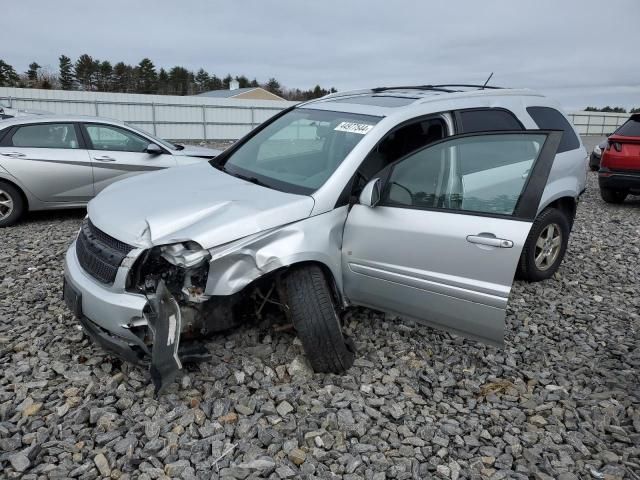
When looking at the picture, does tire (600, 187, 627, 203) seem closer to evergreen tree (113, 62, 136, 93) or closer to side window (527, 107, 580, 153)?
side window (527, 107, 580, 153)

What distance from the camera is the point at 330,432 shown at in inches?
105

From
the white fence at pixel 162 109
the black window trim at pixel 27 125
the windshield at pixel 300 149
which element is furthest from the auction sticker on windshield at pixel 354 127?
the white fence at pixel 162 109

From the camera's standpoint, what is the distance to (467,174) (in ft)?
10.4

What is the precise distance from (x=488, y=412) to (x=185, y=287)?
74.9 inches

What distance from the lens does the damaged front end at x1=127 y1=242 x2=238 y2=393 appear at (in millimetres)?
2670

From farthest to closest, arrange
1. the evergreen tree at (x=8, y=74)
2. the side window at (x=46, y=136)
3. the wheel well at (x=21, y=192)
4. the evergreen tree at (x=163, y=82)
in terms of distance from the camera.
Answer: the evergreen tree at (x=163, y=82) < the evergreen tree at (x=8, y=74) < the side window at (x=46, y=136) < the wheel well at (x=21, y=192)

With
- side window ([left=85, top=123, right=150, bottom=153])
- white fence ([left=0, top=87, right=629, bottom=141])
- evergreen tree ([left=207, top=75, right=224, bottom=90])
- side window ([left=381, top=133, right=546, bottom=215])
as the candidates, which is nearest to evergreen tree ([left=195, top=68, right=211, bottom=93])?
evergreen tree ([left=207, top=75, right=224, bottom=90])

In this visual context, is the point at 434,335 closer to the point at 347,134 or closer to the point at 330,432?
the point at 330,432

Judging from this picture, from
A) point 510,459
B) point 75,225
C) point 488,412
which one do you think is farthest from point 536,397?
point 75,225

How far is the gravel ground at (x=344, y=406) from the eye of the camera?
2449 mm

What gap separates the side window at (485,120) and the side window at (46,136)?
5282 mm

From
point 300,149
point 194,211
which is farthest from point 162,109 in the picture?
point 194,211

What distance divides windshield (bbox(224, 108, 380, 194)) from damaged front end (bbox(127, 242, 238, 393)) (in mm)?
866

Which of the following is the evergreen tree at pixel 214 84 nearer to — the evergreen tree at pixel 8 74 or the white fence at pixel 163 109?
the evergreen tree at pixel 8 74
